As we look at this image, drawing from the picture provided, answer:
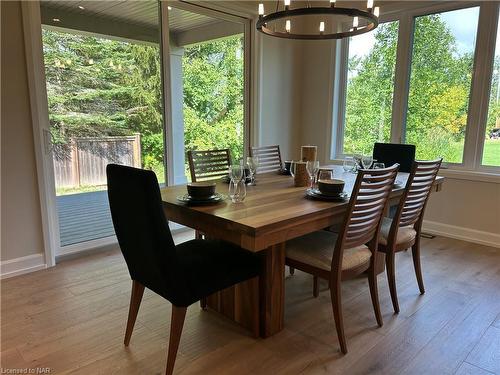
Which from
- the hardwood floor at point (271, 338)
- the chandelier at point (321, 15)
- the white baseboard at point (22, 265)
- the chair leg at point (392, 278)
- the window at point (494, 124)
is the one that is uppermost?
the chandelier at point (321, 15)

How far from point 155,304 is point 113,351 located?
1.67 ft

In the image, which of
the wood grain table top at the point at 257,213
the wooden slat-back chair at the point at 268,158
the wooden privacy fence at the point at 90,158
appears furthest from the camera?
the wooden slat-back chair at the point at 268,158

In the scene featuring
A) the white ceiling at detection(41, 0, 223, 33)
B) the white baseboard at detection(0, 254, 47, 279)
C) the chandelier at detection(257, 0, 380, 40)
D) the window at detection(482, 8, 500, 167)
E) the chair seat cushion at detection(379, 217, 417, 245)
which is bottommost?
the white baseboard at detection(0, 254, 47, 279)

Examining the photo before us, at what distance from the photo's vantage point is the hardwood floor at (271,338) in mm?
1792

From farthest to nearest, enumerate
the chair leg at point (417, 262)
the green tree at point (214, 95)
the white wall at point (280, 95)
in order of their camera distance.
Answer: the white wall at point (280, 95), the green tree at point (214, 95), the chair leg at point (417, 262)

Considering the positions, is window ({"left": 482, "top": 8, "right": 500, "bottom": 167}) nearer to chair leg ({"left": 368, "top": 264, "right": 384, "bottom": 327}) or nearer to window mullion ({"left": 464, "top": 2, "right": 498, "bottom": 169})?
window mullion ({"left": 464, "top": 2, "right": 498, "bottom": 169})

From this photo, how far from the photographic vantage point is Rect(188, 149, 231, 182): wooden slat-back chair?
282 centimetres

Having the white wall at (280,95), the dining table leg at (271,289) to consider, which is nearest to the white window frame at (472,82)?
the white wall at (280,95)

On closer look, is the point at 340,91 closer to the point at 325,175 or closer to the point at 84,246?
the point at 325,175

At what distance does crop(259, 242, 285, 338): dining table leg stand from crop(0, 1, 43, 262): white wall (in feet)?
6.58

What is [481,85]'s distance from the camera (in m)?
3.48

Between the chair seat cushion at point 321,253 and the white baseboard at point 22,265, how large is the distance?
2.11m

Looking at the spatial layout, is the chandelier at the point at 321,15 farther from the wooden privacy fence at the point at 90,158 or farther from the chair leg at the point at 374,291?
the wooden privacy fence at the point at 90,158

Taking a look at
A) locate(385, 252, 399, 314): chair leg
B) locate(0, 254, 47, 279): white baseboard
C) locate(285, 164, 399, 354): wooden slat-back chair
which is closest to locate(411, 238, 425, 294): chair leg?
locate(385, 252, 399, 314): chair leg
